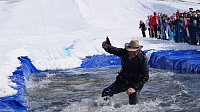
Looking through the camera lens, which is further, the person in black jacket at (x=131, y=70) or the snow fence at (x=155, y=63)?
the snow fence at (x=155, y=63)

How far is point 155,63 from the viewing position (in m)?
15.8

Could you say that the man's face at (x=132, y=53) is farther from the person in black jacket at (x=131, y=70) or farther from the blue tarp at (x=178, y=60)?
the blue tarp at (x=178, y=60)

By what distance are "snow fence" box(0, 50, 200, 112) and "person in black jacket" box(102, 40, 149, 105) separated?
209 centimetres

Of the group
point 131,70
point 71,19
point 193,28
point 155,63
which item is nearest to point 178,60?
point 155,63

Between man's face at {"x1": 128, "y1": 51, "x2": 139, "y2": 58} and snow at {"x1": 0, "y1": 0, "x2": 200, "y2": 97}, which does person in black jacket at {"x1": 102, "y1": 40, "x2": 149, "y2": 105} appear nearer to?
man's face at {"x1": 128, "y1": 51, "x2": 139, "y2": 58}

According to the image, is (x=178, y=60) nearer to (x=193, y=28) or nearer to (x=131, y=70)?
(x=193, y=28)

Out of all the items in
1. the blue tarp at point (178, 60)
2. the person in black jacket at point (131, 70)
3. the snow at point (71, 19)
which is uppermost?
the snow at point (71, 19)

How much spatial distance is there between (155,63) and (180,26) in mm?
4397

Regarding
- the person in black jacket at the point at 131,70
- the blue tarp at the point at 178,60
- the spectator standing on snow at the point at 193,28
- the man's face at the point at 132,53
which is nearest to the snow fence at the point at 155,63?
the blue tarp at the point at 178,60

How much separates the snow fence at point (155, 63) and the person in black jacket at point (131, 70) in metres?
2.09

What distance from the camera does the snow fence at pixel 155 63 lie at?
11125 mm

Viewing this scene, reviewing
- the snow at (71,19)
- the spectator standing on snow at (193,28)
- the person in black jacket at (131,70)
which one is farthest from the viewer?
the snow at (71,19)

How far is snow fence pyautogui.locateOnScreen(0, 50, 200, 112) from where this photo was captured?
11125mm

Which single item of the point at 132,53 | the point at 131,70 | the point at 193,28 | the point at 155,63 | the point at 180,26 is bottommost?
the point at 155,63
